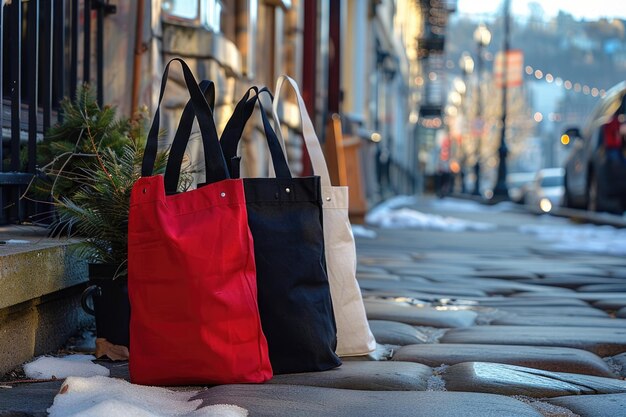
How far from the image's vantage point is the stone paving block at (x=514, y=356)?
296cm

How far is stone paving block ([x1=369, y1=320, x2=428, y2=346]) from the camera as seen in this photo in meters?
3.43

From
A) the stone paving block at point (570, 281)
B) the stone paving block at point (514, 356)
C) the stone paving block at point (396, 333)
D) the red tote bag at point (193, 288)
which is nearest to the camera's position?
the red tote bag at point (193, 288)

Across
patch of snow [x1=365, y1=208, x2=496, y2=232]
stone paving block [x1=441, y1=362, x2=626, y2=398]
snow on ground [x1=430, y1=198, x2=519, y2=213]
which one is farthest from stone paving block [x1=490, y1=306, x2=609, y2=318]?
snow on ground [x1=430, y1=198, x2=519, y2=213]

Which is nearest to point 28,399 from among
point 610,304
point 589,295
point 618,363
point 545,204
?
point 618,363

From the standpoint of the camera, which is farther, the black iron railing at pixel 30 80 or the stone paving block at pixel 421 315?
the stone paving block at pixel 421 315

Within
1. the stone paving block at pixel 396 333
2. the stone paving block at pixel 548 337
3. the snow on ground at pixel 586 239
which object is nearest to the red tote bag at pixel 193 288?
the stone paving block at pixel 396 333

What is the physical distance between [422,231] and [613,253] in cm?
333

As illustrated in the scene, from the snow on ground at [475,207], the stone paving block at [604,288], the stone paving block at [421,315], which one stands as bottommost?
the snow on ground at [475,207]

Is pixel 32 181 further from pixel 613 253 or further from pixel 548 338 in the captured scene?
pixel 613 253

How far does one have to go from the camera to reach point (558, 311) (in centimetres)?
429

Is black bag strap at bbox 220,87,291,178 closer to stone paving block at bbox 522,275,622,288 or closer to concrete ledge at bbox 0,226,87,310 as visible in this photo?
concrete ledge at bbox 0,226,87,310

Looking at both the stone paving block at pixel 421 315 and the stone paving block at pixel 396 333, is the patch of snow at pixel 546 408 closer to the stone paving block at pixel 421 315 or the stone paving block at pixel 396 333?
the stone paving block at pixel 396 333

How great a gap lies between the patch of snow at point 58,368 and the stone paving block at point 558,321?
72.8 inches

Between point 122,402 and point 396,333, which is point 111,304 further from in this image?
point 396,333
